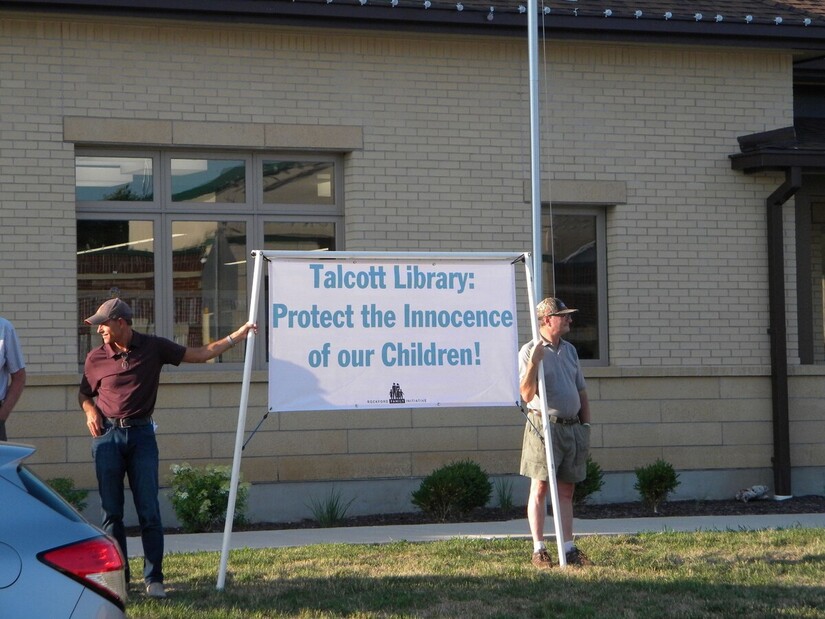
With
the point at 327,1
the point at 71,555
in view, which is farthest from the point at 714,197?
the point at 71,555

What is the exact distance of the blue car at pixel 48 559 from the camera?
397 centimetres

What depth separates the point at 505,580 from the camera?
296 inches

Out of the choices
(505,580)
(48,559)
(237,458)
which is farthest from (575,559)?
(48,559)

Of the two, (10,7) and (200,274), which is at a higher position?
(10,7)

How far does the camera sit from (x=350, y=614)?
21.9 ft

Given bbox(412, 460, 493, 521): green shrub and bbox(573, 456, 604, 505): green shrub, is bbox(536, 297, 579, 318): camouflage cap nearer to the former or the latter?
bbox(412, 460, 493, 521): green shrub

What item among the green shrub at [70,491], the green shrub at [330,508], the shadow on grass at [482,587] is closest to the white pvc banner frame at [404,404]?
the shadow on grass at [482,587]

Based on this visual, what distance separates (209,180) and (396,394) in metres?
4.53

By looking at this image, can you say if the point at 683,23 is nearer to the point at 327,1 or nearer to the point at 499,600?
the point at 327,1

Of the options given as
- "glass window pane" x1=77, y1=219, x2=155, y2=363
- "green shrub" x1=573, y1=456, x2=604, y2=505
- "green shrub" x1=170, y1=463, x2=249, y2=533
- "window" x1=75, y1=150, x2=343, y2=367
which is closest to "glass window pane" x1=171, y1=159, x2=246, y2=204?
"window" x1=75, y1=150, x2=343, y2=367

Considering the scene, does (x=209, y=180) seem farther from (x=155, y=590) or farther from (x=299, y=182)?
(x=155, y=590)

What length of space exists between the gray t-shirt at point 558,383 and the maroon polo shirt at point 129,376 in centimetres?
244

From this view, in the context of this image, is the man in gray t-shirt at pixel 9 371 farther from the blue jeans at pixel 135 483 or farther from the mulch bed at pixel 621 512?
the mulch bed at pixel 621 512

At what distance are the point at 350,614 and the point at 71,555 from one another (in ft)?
9.16
